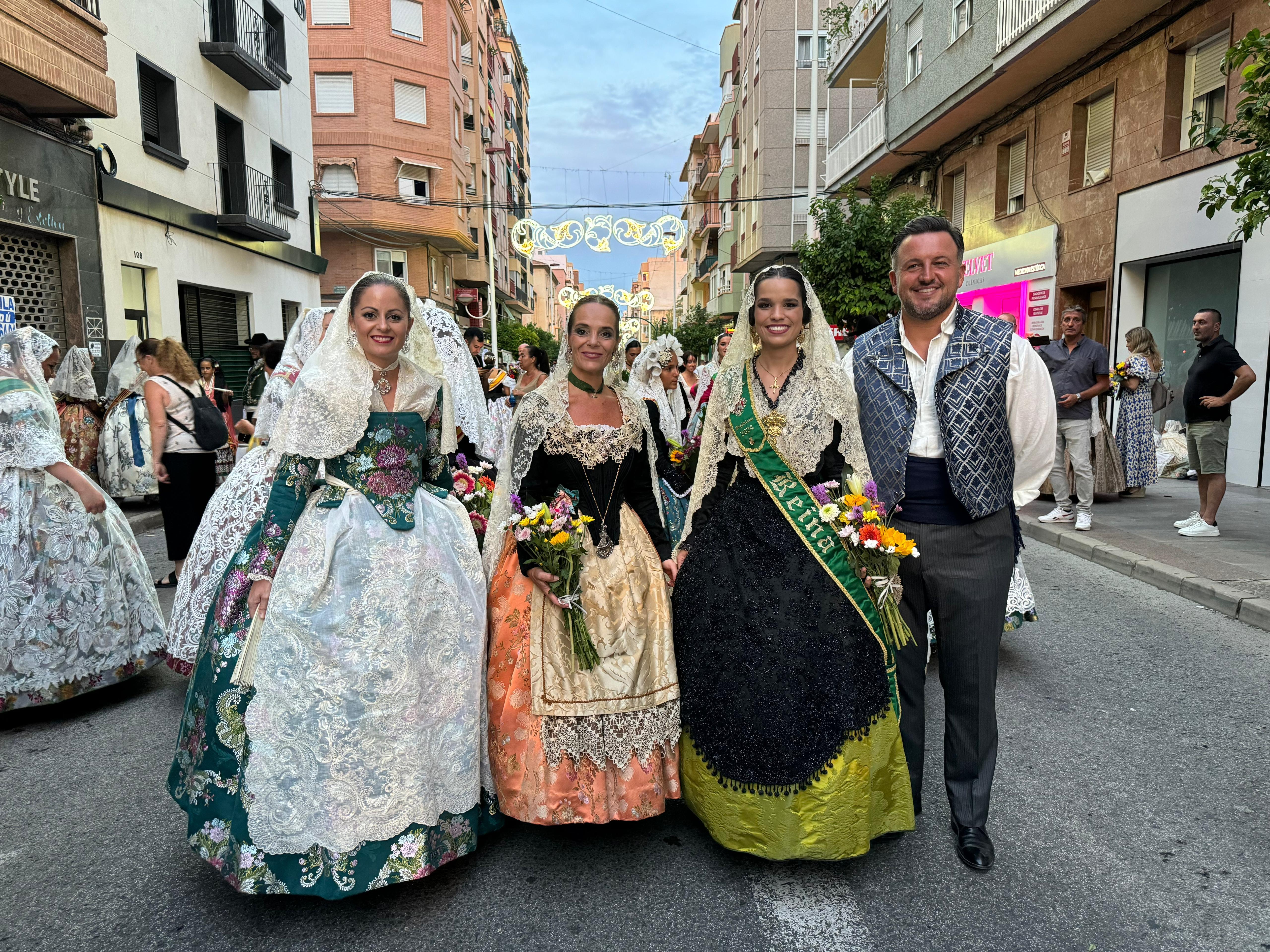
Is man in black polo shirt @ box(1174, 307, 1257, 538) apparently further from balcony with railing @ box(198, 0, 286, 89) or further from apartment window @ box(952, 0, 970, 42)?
balcony with railing @ box(198, 0, 286, 89)

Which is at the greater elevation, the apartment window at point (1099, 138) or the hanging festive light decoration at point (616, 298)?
the apartment window at point (1099, 138)

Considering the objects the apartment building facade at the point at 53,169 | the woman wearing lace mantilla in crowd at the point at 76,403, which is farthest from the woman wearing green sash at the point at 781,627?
the apartment building facade at the point at 53,169

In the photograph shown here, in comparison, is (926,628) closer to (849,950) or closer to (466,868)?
(849,950)

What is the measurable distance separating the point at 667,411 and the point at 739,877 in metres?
4.24

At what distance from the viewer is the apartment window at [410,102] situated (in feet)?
Answer: 93.1

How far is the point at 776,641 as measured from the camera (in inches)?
109

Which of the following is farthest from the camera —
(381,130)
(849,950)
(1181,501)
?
(381,130)

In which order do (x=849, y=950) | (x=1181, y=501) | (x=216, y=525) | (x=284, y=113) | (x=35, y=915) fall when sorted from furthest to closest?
(x=284, y=113), (x=1181, y=501), (x=216, y=525), (x=35, y=915), (x=849, y=950)

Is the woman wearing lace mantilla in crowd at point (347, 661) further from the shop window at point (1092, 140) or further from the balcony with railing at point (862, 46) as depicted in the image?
the balcony with railing at point (862, 46)

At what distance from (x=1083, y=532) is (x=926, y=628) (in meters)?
6.09

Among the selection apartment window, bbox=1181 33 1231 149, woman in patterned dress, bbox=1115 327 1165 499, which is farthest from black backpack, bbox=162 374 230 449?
apartment window, bbox=1181 33 1231 149

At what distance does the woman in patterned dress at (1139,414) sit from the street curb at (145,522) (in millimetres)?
11088

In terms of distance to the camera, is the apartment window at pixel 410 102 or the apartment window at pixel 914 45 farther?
the apartment window at pixel 410 102

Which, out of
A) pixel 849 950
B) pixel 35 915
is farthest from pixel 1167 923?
pixel 35 915
